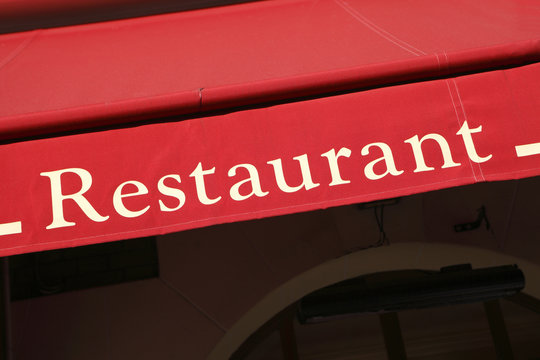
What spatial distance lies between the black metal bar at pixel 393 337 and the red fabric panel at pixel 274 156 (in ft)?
A: 8.63

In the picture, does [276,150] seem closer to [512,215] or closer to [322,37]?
[322,37]

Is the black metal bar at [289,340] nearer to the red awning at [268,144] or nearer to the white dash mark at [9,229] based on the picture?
the red awning at [268,144]

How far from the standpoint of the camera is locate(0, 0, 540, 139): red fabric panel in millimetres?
2668

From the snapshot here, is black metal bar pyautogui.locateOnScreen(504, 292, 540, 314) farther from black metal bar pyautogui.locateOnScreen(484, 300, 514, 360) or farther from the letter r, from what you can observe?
the letter r

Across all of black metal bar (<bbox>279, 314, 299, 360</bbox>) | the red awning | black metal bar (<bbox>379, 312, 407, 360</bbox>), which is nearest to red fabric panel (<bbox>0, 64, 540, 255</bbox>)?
the red awning

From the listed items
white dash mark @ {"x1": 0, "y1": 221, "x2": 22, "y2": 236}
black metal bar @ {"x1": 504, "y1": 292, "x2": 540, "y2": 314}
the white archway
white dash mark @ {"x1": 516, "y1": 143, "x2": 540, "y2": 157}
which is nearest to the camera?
white dash mark @ {"x1": 0, "y1": 221, "x2": 22, "y2": 236}

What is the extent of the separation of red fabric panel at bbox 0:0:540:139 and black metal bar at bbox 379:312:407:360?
2.49 metres

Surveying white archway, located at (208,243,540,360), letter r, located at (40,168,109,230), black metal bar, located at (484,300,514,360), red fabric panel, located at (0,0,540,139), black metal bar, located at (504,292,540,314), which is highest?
red fabric panel, located at (0,0,540,139)

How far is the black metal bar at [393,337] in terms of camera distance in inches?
192

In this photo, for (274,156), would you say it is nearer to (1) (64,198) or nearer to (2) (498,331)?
(1) (64,198)

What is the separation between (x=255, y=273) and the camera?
447cm

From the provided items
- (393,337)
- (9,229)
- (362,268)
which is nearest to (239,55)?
(9,229)

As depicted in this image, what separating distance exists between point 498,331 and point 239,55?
3188 millimetres

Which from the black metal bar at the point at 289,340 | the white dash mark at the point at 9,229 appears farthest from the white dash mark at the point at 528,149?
the black metal bar at the point at 289,340
